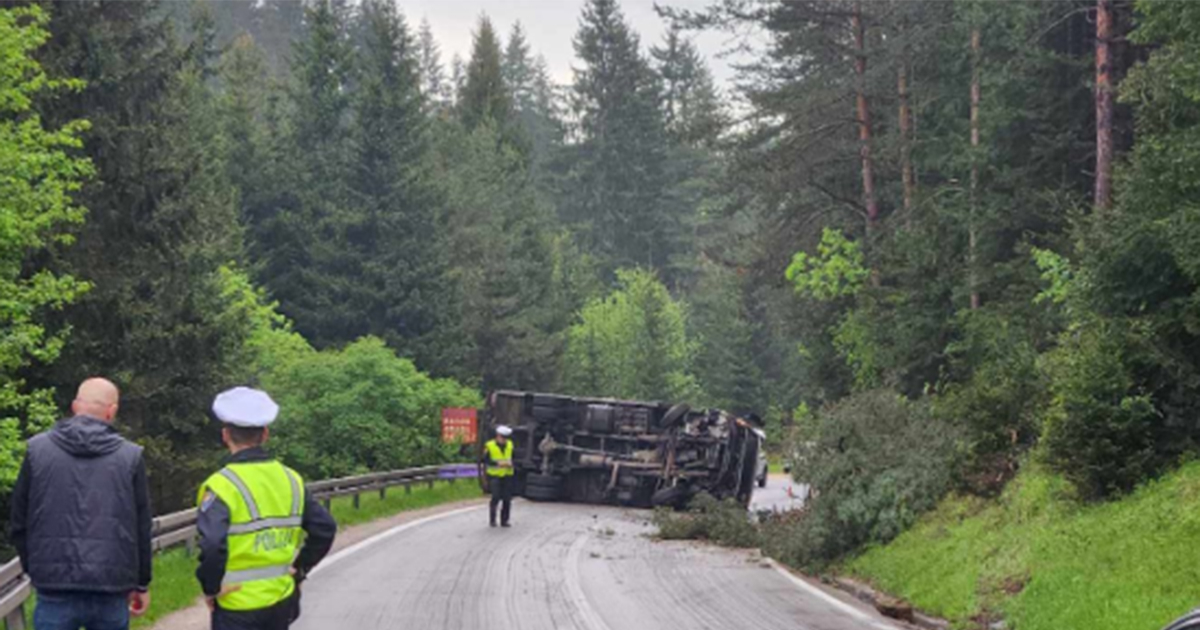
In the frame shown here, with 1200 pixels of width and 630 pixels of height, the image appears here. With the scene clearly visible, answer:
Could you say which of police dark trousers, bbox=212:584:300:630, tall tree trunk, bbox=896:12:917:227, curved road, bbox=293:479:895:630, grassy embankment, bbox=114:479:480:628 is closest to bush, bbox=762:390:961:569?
curved road, bbox=293:479:895:630

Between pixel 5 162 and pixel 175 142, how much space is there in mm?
9738

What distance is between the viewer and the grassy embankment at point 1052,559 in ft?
39.2

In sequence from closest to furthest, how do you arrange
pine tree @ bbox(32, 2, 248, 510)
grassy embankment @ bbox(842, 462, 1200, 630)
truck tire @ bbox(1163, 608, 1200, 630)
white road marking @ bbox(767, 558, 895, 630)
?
truck tire @ bbox(1163, 608, 1200, 630), grassy embankment @ bbox(842, 462, 1200, 630), white road marking @ bbox(767, 558, 895, 630), pine tree @ bbox(32, 2, 248, 510)

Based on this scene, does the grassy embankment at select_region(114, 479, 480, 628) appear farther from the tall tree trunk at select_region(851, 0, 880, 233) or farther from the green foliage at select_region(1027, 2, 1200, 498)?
the tall tree trunk at select_region(851, 0, 880, 233)

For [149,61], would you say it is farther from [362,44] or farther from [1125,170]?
[362,44]

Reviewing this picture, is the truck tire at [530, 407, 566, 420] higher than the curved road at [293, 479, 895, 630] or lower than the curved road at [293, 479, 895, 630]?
higher

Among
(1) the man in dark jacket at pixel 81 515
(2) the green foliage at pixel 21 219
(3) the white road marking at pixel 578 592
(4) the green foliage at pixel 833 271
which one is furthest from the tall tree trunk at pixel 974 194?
(1) the man in dark jacket at pixel 81 515

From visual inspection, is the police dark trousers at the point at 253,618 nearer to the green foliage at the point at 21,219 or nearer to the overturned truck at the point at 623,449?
the green foliage at the point at 21,219

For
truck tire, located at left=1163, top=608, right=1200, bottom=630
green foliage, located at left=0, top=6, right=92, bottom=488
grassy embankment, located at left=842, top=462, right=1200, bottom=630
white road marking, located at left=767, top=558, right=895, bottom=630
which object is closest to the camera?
truck tire, located at left=1163, top=608, right=1200, bottom=630

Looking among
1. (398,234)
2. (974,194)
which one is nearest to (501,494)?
(974,194)

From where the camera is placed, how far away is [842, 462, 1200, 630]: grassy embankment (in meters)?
12.0

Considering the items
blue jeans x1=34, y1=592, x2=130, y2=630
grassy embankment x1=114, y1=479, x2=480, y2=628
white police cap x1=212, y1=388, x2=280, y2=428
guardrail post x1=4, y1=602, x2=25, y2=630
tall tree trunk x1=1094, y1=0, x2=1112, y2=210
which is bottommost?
grassy embankment x1=114, y1=479, x2=480, y2=628

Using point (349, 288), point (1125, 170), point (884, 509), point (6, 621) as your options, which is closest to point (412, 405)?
point (349, 288)

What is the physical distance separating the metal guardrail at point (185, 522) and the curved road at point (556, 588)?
194 centimetres
